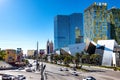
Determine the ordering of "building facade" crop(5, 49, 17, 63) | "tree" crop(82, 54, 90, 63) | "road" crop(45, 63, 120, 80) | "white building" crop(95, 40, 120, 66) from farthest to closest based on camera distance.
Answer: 1. "building facade" crop(5, 49, 17, 63)
2. "tree" crop(82, 54, 90, 63)
3. "white building" crop(95, 40, 120, 66)
4. "road" crop(45, 63, 120, 80)

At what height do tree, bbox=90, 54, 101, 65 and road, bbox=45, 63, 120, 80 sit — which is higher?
tree, bbox=90, 54, 101, 65

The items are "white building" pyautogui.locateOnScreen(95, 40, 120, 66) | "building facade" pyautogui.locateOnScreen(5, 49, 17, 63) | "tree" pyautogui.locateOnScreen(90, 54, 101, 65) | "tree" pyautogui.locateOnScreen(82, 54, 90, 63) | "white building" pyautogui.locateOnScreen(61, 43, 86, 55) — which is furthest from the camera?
"white building" pyautogui.locateOnScreen(61, 43, 86, 55)

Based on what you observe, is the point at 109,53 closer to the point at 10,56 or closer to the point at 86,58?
the point at 86,58

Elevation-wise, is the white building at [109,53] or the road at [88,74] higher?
the white building at [109,53]

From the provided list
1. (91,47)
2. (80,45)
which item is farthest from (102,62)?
(80,45)

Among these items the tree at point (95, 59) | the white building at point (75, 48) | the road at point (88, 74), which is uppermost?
the white building at point (75, 48)

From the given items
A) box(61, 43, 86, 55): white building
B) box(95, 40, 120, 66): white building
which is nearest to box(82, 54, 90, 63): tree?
box(95, 40, 120, 66): white building

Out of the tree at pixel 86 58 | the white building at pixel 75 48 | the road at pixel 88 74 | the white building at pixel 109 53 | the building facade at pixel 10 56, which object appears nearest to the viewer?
the road at pixel 88 74

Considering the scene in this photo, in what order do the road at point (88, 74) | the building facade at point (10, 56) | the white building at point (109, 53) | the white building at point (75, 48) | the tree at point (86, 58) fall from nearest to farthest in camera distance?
1. the road at point (88, 74)
2. the white building at point (109, 53)
3. the tree at point (86, 58)
4. the building facade at point (10, 56)
5. the white building at point (75, 48)

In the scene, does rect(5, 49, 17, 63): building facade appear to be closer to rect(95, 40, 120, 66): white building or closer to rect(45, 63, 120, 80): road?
rect(95, 40, 120, 66): white building

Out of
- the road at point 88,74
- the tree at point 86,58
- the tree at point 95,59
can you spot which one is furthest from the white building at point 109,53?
the road at point 88,74

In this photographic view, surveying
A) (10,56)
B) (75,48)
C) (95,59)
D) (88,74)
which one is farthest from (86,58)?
(88,74)

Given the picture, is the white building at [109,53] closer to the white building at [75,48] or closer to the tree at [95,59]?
the tree at [95,59]

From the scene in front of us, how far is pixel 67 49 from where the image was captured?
628 ft
